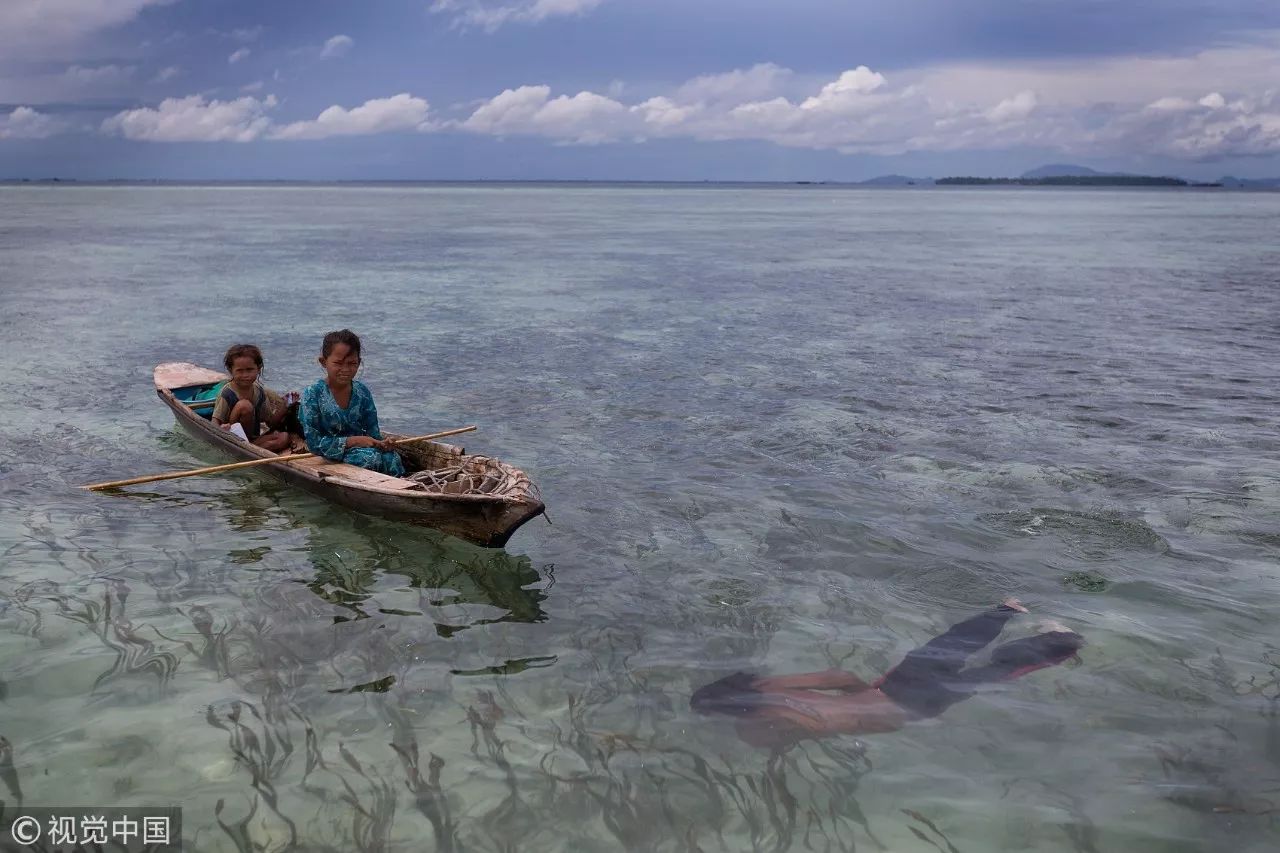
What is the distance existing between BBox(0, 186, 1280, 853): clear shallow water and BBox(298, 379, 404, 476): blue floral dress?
657mm

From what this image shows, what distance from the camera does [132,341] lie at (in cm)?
2059

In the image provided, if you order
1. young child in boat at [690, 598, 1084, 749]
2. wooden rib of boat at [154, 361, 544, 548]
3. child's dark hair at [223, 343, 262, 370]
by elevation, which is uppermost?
child's dark hair at [223, 343, 262, 370]

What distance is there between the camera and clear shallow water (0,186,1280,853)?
562 cm

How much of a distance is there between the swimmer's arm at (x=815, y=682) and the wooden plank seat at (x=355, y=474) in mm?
3941

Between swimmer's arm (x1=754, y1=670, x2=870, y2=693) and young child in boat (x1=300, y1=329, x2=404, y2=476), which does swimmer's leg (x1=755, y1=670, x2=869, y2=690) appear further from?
young child in boat (x1=300, y1=329, x2=404, y2=476)

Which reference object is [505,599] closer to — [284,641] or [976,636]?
[284,641]

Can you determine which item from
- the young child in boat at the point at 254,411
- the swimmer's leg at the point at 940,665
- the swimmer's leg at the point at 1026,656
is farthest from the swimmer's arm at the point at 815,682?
the young child in boat at the point at 254,411

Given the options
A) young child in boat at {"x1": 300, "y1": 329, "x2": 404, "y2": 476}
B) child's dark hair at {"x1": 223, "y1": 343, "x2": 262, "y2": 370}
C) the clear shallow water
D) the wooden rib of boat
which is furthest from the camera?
child's dark hair at {"x1": 223, "y1": 343, "x2": 262, "y2": 370}

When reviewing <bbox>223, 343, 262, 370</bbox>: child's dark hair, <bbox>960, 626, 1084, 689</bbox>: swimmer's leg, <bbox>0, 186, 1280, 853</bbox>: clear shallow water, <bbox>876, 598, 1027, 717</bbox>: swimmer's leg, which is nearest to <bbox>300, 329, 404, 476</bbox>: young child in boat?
<bbox>0, 186, 1280, 853</bbox>: clear shallow water

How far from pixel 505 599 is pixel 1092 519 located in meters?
5.87

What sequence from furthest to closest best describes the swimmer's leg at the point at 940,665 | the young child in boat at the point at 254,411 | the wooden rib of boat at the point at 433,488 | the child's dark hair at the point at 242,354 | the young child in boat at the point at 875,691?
the young child in boat at the point at 254,411 < the child's dark hair at the point at 242,354 < the wooden rib of boat at the point at 433,488 < the swimmer's leg at the point at 940,665 < the young child in boat at the point at 875,691

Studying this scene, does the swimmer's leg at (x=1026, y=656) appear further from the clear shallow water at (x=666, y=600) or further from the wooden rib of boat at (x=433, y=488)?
the wooden rib of boat at (x=433, y=488)

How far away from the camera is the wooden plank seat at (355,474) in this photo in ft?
30.3

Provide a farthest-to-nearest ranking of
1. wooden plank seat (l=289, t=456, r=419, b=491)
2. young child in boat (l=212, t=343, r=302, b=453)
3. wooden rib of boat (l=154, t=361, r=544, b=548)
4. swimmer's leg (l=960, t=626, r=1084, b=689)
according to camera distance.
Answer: young child in boat (l=212, t=343, r=302, b=453)
wooden plank seat (l=289, t=456, r=419, b=491)
wooden rib of boat (l=154, t=361, r=544, b=548)
swimmer's leg (l=960, t=626, r=1084, b=689)
